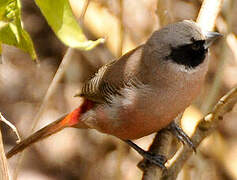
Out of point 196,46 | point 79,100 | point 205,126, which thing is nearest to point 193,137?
point 205,126

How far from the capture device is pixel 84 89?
262 centimetres

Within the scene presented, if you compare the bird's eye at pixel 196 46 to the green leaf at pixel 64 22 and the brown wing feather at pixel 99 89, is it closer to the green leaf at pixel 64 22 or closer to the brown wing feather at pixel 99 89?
the brown wing feather at pixel 99 89

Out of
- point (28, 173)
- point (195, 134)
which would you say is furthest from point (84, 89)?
point (28, 173)

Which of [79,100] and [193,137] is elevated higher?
[193,137]

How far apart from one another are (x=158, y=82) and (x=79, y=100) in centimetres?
213

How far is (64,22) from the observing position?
909 mm

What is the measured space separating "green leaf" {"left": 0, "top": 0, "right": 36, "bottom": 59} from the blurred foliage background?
2672 mm

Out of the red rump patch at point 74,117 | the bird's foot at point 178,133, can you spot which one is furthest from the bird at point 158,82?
the red rump patch at point 74,117

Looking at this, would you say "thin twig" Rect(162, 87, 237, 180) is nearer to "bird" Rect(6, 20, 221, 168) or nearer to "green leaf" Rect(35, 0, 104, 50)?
"bird" Rect(6, 20, 221, 168)

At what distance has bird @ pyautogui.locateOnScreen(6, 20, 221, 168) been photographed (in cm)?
220

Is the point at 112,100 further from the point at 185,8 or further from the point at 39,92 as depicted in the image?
the point at 185,8

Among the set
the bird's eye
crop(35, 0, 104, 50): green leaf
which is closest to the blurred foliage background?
the bird's eye

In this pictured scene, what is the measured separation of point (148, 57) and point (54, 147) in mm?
2107

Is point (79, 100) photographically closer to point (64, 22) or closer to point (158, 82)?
point (158, 82)
